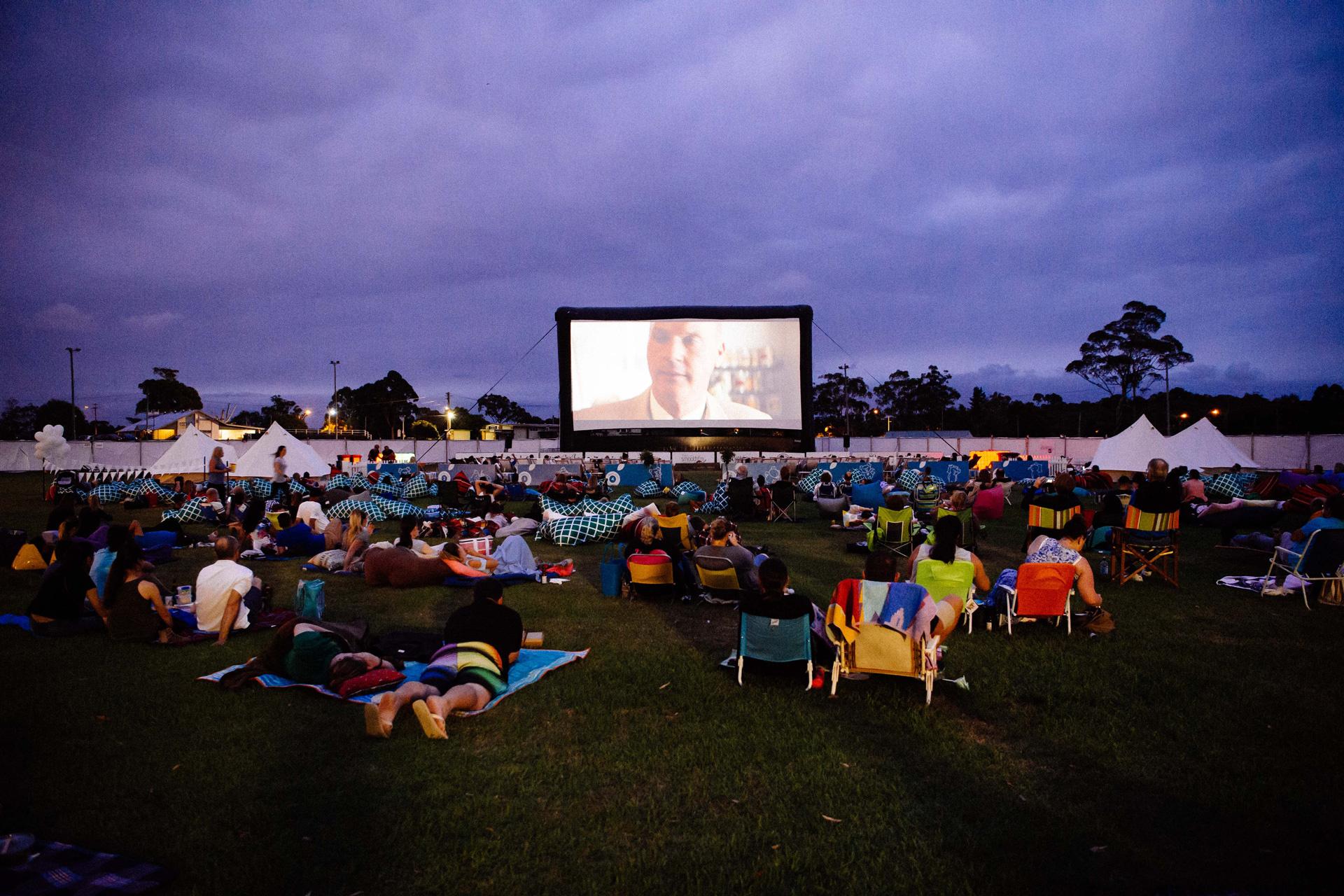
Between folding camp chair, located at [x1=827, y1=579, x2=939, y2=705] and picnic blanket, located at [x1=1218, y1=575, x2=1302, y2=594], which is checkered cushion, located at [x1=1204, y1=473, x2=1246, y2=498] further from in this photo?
folding camp chair, located at [x1=827, y1=579, x2=939, y2=705]

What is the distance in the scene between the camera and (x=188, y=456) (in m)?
21.1

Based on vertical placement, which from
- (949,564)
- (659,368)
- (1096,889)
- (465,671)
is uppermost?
(659,368)

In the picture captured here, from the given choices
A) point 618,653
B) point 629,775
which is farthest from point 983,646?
point 629,775

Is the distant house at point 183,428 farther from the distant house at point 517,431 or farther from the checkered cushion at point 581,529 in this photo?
the checkered cushion at point 581,529

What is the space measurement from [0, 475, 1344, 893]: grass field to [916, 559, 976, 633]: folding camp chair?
1.53ft

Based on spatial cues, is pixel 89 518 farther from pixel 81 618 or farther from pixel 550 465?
pixel 550 465

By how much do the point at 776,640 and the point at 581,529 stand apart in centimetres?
664

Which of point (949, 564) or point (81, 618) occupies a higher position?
point (949, 564)

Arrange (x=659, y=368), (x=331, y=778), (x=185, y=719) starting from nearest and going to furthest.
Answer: (x=331, y=778), (x=185, y=719), (x=659, y=368)

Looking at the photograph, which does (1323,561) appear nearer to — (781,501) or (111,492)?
(781,501)

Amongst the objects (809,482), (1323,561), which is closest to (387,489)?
(809,482)

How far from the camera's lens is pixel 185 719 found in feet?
13.6

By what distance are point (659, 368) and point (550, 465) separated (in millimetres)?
5381

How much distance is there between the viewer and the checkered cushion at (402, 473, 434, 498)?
18.1 metres
